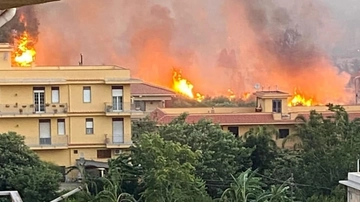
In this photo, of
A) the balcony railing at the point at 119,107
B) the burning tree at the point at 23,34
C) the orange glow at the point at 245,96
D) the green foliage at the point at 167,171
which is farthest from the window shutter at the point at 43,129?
the orange glow at the point at 245,96

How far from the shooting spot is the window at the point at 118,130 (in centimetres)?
1875

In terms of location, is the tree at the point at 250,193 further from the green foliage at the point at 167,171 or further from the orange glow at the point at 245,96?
the orange glow at the point at 245,96

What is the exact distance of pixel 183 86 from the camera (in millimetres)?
32031

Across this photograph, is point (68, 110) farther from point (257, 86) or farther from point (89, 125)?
point (257, 86)

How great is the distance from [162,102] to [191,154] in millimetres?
12355

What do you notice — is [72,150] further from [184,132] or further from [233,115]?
[233,115]

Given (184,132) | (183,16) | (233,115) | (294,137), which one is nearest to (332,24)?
(183,16)

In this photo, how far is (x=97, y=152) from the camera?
1897cm

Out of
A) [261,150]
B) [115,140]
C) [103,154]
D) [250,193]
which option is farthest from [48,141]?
[250,193]

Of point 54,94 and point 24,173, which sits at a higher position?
point 54,94

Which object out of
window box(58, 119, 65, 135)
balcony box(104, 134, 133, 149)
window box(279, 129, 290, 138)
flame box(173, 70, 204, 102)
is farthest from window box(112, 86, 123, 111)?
flame box(173, 70, 204, 102)

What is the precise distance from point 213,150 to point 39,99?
4.66m

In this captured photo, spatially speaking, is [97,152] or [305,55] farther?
[305,55]

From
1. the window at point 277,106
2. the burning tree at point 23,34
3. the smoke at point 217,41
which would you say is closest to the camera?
the window at point 277,106
